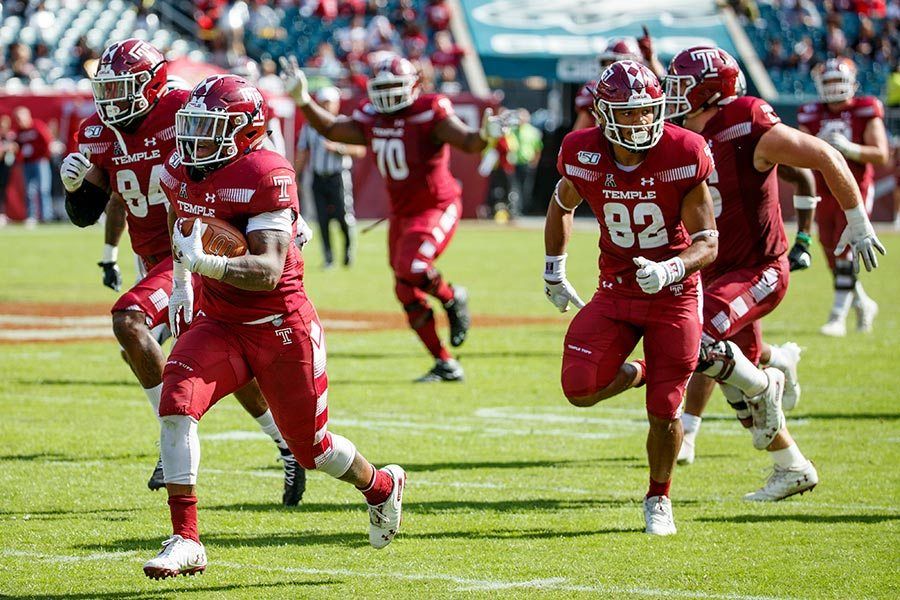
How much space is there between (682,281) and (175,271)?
1.93 meters

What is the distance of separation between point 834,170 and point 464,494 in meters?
2.08

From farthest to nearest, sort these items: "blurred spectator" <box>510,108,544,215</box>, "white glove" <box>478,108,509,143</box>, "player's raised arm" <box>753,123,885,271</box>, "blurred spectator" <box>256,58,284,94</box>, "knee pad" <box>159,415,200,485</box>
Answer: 1. "blurred spectator" <box>510,108,544,215</box>
2. "blurred spectator" <box>256,58,284,94</box>
3. "white glove" <box>478,108,509,143</box>
4. "player's raised arm" <box>753,123,885,271</box>
5. "knee pad" <box>159,415,200,485</box>

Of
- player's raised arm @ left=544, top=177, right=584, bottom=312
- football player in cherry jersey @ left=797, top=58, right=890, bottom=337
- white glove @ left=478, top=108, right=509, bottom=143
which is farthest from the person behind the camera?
football player in cherry jersey @ left=797, top=58, right=890, bottom=337

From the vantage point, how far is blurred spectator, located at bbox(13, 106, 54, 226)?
23.9 meters

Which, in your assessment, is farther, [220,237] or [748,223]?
[748,223]

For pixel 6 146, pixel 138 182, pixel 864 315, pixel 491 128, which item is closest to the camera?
pixel 138 182

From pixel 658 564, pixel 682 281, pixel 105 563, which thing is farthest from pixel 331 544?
pixel 682 281

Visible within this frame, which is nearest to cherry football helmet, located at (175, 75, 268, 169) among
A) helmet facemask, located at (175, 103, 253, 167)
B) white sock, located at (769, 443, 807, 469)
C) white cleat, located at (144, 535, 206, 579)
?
helmet facemask, located at (175, 103, 253, 167)

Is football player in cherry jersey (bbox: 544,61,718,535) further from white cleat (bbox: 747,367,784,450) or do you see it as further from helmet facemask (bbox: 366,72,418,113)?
helmet facemask (bbox: 366,72,418,113)

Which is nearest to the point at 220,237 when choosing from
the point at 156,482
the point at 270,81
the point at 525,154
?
the point at 156,482

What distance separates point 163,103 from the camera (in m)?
6.61

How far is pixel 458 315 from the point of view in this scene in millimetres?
10086

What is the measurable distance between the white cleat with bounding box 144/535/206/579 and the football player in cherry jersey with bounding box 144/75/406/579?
0.22 ft

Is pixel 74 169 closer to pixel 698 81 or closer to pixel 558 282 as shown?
pixel 558 282
